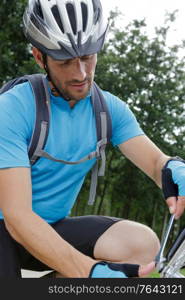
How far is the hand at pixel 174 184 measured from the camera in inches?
101

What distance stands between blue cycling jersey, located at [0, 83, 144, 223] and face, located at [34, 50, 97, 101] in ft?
0.59

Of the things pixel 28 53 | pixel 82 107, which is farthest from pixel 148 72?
pixel 82 107

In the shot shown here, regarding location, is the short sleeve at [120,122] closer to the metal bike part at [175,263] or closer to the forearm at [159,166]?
the forearm at [159,166]

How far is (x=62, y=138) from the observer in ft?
10.2

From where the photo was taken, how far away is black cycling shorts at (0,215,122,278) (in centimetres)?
316

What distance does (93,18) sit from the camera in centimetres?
309

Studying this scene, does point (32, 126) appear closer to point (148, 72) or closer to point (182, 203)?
point (182, 203)

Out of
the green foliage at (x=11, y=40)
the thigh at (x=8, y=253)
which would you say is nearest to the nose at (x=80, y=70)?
the thigh at (x=8, y=253)

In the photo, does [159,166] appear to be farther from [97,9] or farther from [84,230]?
[97,9]

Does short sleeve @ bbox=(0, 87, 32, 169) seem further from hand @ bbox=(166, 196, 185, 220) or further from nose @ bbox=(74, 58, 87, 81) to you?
hand @ bbox=(166, 196, 185, 220)

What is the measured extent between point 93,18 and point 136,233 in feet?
4.29

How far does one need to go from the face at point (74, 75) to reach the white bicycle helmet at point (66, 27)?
5cm

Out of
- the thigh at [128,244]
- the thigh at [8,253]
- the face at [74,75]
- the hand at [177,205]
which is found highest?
the face at [74,75]

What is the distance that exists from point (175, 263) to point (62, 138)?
1281mm
